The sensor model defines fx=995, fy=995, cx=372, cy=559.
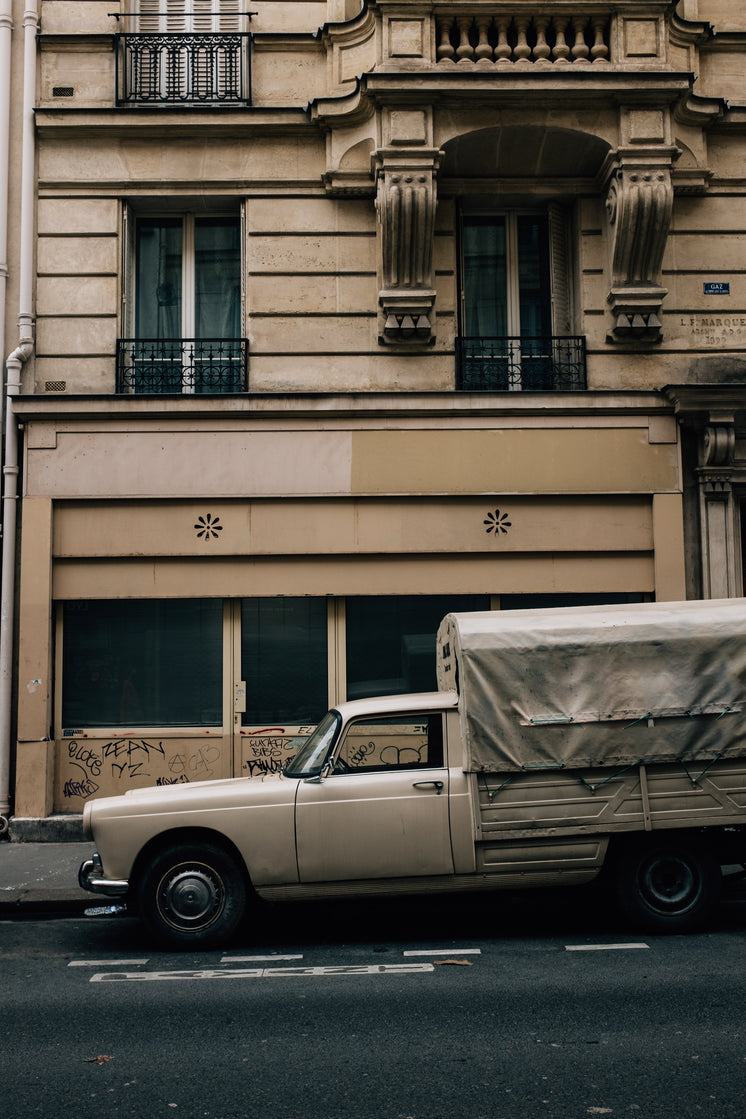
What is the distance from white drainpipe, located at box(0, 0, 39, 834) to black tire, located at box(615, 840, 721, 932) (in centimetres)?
720

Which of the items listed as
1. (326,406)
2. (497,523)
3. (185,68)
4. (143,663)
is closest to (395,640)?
(497,523)

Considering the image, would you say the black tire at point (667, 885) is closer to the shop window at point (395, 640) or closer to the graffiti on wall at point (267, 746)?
the shop window at point (395, 640)

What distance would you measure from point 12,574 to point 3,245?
3.97 m

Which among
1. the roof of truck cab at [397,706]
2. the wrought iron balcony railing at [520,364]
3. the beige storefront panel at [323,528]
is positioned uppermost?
the wrought iron balcony railing at [520,364]

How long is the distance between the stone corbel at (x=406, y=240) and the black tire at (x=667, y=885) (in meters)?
6.80

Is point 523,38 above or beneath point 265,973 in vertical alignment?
above

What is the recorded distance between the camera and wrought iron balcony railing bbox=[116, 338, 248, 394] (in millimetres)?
12023

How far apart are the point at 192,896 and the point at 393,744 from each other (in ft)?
5.88

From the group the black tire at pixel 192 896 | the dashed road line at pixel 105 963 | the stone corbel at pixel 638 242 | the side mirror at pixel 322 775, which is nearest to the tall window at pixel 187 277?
the stone corbel at pixel 638 242

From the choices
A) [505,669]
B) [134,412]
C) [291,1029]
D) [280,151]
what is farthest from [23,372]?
[291,1029]

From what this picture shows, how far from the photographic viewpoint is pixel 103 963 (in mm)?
6895

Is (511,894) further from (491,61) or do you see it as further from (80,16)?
(80,16)

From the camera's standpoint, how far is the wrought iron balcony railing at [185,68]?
1219cm

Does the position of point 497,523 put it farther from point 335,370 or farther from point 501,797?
point 501,797
